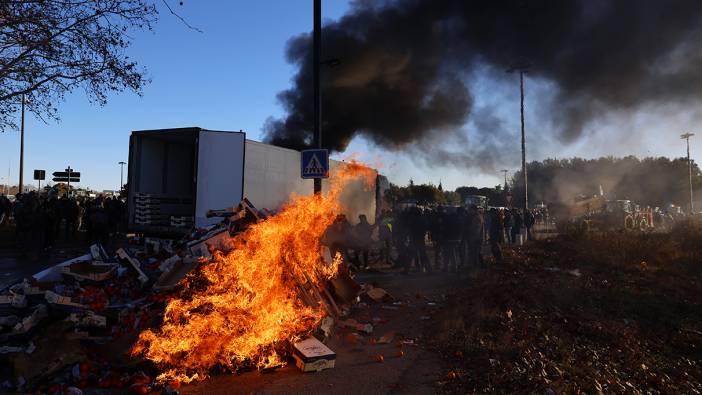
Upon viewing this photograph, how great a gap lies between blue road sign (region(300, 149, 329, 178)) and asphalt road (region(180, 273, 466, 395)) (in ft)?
10.1

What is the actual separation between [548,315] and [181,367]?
5629 mm

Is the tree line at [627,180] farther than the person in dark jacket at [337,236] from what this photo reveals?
Yes

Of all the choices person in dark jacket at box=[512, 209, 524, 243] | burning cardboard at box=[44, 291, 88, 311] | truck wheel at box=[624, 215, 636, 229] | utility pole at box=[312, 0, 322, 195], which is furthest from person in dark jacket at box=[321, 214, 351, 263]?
truck wheel at box=[624, 215, 636, 229]

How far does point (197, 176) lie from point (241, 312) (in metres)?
6.32

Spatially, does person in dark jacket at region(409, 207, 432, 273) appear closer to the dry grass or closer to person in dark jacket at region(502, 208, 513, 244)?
the dry grass

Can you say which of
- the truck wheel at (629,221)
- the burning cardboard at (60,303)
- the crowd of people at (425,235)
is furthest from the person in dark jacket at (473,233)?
the truck wheel at (629,221)

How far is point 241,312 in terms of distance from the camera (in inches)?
207

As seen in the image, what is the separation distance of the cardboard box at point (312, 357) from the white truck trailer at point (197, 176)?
6.47 metres

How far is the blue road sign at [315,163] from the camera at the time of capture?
9.11m

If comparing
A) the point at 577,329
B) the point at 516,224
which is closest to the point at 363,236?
the point at 577,329

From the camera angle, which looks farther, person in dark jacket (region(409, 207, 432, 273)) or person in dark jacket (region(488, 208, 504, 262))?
person in dark jacket (region(488, 208, 504, 262))

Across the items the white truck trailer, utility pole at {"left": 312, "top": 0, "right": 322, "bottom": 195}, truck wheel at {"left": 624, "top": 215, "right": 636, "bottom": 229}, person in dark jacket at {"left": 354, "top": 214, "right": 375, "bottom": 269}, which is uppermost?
utility pole at {"left": 312, "top": 0, "right": 322, "bottom": 195}

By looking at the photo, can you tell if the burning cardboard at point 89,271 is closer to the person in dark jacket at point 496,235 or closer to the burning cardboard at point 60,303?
the burning cardboard at point 60,303

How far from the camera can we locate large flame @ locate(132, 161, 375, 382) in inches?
187
